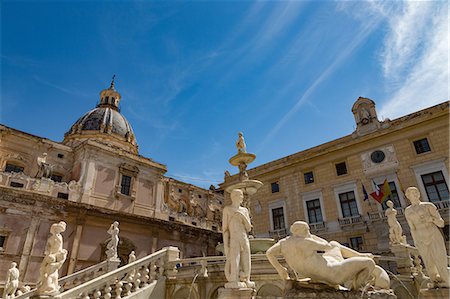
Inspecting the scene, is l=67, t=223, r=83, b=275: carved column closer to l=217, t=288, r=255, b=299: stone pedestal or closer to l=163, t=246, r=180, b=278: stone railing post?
l=163, t=246, r=180, b=278: stone railing post

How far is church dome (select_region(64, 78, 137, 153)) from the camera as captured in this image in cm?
3419

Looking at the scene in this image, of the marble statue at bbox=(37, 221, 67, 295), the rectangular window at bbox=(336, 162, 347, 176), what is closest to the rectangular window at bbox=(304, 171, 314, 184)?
the rectangular window at bbox=(336, 162, 347, 176)

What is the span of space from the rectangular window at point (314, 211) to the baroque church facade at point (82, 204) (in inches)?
385

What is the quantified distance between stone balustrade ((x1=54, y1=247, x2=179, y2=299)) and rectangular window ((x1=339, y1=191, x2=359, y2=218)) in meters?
16.2

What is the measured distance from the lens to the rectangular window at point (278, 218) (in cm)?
2500

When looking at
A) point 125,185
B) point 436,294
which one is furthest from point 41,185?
point 436,294

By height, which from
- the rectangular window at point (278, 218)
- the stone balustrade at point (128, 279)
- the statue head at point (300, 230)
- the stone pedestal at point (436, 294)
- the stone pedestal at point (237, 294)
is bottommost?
the stone pedestal at point (436, 294)

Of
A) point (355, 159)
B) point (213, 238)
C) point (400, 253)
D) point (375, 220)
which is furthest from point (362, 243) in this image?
point (213, 238)

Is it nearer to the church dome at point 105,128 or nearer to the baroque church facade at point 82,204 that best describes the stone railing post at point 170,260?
the baroque church facade at point 82,204

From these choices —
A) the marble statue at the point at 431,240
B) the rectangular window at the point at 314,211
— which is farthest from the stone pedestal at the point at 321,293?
the rectangular window at the point at 314,211

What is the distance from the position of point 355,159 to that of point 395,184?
3.46 meters

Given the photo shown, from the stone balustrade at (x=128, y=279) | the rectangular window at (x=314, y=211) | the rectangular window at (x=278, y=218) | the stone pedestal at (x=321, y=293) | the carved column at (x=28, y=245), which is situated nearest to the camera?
the stone pedestal at (x=321, y=293)

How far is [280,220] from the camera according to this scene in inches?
993

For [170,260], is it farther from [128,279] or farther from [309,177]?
[309,177]
